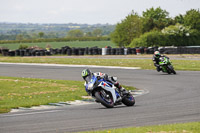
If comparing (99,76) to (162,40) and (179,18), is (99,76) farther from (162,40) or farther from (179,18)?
(179,18)

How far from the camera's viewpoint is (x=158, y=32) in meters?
66.2

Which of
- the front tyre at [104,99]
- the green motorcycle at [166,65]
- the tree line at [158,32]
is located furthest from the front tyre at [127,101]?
the tree line at [158,32]

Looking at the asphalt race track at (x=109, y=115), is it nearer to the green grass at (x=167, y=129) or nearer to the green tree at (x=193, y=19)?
the green grass at (x=167, y=129)

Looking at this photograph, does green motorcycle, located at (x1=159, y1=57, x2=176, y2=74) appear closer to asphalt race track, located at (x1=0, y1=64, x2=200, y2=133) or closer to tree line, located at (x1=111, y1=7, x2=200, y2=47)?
asphalt race track, located at (x1=0, y1=64, x2=200, y2=133)

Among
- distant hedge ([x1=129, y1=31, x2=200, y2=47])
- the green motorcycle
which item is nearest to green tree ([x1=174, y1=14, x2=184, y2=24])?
distant hedge ([x1=129, y1=31, x2=200, y2=47])

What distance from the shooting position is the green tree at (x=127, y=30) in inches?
3014

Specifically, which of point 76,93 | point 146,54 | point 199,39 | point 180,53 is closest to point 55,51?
point 146,54

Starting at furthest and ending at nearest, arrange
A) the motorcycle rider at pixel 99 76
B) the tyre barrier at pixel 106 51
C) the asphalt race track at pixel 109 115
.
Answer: the tyre barrier at pixel 106 51 < the motorcycle rider at pixel 99 76 < the asphalt race track at pixel 109 115

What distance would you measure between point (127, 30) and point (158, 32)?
12.2 metres

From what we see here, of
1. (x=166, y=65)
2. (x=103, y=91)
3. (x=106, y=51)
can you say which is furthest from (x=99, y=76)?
(x=106, y=51)

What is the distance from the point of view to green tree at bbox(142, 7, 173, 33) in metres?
82.7

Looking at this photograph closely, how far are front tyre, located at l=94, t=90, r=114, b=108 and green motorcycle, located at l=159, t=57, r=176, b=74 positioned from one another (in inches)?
535

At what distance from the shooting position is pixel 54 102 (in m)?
16.6

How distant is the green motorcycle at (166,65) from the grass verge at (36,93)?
21.7 feet
